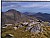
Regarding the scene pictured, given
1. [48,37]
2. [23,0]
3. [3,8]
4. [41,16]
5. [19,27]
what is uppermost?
[23,0]

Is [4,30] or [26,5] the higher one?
[26,5]

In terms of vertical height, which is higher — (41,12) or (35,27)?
(41,12)

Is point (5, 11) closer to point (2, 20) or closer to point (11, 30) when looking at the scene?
point (2, 20)

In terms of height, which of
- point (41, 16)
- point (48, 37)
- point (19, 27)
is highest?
point (41, 16)

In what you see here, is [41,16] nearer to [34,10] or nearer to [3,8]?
[34,10]

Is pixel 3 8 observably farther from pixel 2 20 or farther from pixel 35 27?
pixel 35 27

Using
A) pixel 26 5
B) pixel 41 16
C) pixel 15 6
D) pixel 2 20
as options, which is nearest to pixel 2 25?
pixel 2 20

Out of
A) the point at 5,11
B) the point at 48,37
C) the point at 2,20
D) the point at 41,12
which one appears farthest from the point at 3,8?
the point at 48,37
